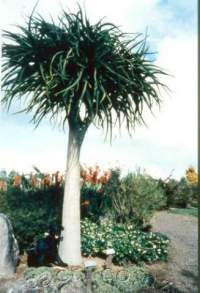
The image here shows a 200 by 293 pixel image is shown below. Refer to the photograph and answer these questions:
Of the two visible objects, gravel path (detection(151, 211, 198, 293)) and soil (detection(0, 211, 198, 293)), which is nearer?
soil (detection(0, 211, 198, 293))

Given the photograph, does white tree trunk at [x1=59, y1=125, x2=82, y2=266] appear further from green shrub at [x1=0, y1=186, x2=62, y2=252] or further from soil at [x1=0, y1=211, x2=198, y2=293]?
soil at [x1=0, y1=211, x2=198, y2=293]

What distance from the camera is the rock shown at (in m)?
9.15

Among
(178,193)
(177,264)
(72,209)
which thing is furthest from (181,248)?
(178,193)

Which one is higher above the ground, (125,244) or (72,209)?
(72,209)

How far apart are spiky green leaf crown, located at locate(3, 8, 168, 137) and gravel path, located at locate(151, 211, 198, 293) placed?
3.05m

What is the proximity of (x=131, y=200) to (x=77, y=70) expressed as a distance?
4.74m

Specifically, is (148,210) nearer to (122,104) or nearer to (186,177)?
(122,104)

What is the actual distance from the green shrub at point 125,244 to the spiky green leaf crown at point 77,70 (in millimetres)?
2490

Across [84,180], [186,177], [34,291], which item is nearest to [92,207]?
[84,180]

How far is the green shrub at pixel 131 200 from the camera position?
1331cm

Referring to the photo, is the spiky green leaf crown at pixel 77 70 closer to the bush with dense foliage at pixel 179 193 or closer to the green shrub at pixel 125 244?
the green shrub at pixel 125 244

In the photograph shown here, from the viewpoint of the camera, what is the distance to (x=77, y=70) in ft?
31.8

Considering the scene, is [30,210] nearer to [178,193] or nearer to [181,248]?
[181,248]

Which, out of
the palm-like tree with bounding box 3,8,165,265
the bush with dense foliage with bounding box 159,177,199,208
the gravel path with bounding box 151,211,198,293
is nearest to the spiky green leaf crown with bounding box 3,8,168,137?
the palm-like tree with bounding box 3,8,165,265
